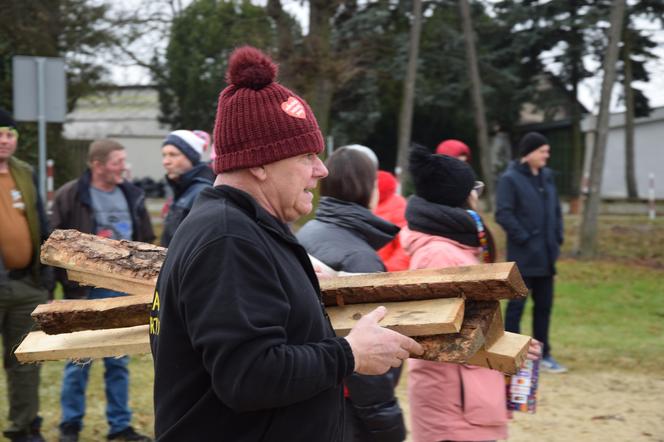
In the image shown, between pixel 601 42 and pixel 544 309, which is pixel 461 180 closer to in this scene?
pixel 544 309

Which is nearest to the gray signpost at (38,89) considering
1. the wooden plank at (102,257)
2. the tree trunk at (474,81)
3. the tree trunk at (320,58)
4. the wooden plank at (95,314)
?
the wooden plank at (102,257)

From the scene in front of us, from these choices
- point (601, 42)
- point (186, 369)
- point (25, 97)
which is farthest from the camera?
point (601, 42)

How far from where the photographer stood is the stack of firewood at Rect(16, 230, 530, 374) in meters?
2.43

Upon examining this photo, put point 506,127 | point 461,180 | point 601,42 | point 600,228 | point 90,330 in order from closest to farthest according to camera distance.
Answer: point 90,330 → point 461,180 → point 600,228 → point 601,42 → point 506,127

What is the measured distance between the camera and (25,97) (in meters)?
8.59

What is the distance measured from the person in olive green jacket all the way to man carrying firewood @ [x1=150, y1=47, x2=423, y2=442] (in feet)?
10.3

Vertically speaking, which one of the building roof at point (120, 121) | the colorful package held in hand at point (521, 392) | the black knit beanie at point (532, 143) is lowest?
the colorful package held in hand at point (521, 392)

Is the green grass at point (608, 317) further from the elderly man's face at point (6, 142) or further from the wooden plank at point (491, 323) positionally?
the wooden plank at point (491, 323)

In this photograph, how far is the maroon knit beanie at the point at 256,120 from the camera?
7.22ft

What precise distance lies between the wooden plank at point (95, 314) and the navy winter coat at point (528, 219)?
17.8 feet

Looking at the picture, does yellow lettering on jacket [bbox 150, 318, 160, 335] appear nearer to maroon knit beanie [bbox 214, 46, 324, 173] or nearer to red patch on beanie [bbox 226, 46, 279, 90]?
maroon knit beanie [bbox 214, 46, 324, 173]

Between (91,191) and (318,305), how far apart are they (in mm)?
3944

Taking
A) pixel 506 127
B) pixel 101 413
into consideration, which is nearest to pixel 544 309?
pixel 101 413

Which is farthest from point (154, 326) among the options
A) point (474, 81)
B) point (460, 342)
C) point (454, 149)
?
point (474, 81)
